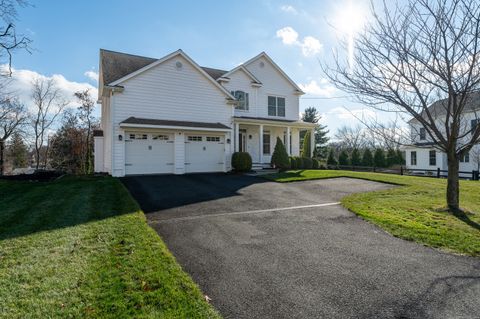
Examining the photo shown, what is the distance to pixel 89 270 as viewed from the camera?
3.86 metres

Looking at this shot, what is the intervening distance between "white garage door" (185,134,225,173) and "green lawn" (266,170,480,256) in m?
9.20

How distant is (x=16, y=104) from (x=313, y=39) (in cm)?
3261

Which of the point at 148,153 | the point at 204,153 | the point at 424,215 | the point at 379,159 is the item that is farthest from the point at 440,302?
the point at 379,159

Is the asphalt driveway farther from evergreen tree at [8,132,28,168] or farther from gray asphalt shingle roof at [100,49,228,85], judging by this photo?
evergreen tree at [8,132,28,168]

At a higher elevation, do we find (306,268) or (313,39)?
(313,39)

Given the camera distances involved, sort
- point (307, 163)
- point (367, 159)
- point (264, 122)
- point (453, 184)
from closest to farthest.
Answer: point (453, 184)
point (264, 122)
point (307, 163)
point (367, 159)

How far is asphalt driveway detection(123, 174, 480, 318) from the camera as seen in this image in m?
3.17

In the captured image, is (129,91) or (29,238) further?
(129,91)

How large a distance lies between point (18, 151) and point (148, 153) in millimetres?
28170

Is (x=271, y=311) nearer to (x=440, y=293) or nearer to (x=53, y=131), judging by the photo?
(x=440, y=293)

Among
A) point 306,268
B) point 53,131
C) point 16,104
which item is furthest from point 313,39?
point 53,131

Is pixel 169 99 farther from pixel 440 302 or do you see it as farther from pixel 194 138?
pixel 440 302

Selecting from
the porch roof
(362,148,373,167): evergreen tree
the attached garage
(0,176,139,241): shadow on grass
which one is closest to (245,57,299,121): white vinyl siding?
the porch roof

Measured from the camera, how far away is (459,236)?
18.4 feet
